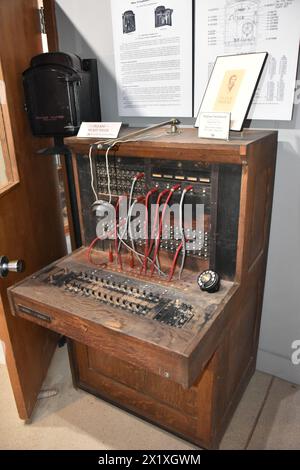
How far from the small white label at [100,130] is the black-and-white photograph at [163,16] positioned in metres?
0.56

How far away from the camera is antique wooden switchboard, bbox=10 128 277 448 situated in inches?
44.3

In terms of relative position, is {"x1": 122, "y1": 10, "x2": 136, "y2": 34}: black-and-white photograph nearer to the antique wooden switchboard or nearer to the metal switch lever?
the antique wooden switchboard

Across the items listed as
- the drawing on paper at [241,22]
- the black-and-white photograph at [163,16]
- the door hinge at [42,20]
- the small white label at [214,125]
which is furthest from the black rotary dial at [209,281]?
the door hinge at [42,20]

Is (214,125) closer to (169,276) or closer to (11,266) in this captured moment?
(169,276)

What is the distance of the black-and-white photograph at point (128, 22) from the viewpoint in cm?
163

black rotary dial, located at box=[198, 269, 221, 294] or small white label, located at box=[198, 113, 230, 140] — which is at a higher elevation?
small white label, located at box=[198, 113, 230, 140]

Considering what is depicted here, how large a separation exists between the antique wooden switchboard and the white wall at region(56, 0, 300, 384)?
81 millimetres

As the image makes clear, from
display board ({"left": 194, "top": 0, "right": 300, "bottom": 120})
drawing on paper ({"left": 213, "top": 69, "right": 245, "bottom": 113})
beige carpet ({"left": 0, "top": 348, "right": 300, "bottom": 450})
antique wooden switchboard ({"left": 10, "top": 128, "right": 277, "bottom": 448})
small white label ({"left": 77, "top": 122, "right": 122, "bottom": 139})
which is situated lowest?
beige carpet ({"left": 0, "top": 348, "right": 300, "bottom": 450})

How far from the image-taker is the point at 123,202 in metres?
1.48

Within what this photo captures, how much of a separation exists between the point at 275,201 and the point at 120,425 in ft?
4.07

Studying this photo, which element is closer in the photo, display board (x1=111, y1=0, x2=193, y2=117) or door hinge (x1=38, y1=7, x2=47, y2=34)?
display board (x1=111, y1=0, x2=193, y2=117)

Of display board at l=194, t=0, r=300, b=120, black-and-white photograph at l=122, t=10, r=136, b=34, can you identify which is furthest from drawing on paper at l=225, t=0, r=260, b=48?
black-and-white photograph at l=122, t=10, r=136, b=34

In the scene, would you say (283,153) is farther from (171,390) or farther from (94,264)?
(171,390)

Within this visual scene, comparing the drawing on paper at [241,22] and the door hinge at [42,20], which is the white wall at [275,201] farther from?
the drawing on paper at [241,22]
